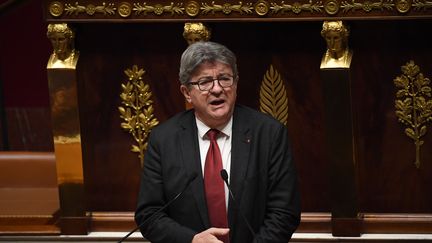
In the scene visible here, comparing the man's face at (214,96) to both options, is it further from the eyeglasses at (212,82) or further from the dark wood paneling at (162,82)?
the dark wood paneling at (162,82)

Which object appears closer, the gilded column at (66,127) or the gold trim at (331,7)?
the gold trim at (331,7)

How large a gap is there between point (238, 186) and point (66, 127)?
0.84 metres

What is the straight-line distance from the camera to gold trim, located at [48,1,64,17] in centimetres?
292

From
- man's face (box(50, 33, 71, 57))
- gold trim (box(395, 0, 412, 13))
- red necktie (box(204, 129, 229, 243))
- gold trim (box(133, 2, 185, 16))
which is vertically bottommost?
red necktie (box(204, 129, 229, 243))

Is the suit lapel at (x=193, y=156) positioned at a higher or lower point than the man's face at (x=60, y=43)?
lower

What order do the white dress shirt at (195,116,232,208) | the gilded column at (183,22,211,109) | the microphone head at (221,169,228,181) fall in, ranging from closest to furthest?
the microphone head at (221,169,228,181) < the white dress shirt at (195,116,232,208) < the gilded column at (183,22,211,109)

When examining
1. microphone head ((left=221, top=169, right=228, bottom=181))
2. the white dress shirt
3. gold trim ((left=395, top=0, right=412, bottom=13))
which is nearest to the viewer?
microphone head ((left=221, top=169, right=228, bottom=181))

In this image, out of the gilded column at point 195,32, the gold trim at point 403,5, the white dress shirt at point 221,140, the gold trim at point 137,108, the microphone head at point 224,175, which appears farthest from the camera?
the gold trim at point 137,108

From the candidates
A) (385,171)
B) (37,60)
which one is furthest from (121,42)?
(37,60)

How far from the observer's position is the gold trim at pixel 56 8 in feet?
9.57

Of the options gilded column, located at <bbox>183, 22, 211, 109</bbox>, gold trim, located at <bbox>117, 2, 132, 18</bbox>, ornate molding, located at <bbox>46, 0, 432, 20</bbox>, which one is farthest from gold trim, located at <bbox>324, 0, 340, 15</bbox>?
gold trim, located at <bbox>117, 2, 132, 18</bbox>

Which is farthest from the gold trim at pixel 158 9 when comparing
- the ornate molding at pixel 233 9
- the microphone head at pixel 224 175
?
the microphone head at pixel 224 175

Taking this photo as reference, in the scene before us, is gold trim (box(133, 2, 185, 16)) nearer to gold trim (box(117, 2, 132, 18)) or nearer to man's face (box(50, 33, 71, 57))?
gold trim (box(117, 2, 132, 18))

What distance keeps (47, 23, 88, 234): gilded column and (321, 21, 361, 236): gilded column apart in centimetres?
66
